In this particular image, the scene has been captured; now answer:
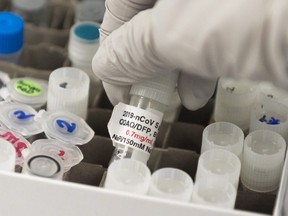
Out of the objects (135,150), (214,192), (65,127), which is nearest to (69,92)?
(65,127)

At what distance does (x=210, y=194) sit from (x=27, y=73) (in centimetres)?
45

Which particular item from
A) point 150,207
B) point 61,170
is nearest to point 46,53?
point 61,170

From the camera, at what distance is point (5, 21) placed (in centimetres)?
120

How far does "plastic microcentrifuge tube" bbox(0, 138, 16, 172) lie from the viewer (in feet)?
3.01

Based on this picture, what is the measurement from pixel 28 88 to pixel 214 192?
14.7 inches

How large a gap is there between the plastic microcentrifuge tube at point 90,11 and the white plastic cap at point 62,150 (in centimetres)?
38

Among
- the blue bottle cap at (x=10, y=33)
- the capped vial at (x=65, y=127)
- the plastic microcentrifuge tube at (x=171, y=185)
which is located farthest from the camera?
the blue bottle cap at (x=10, y=33)

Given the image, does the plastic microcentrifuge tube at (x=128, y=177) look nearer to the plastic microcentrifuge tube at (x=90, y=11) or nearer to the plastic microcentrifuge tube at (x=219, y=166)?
the plastic microcentrifuge tube at (x=219, y=166)

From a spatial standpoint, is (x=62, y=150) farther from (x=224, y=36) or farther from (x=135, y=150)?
(x=224, y=36)

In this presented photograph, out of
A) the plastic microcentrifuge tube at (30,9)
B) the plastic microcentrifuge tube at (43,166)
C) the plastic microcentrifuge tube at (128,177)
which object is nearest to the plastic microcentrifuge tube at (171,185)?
the plastic microcentrifuge tube at (128,177)

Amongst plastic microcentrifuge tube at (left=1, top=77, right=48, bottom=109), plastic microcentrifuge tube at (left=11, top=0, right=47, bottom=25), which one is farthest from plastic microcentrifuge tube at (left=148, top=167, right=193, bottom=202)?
plastic microcentrifuge tube at (left=11, top=0, right=47, bottom=25)

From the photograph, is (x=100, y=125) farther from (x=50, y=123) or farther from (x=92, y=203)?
(x=92, y=203)

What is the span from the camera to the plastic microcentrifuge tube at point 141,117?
37.1 inches

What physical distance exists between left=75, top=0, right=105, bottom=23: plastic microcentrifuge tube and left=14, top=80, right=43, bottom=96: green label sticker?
9.2 inches
